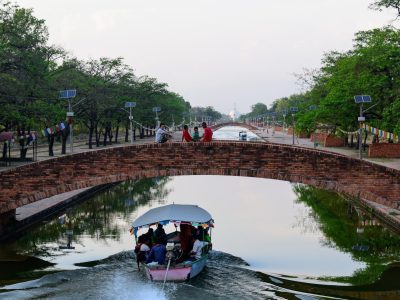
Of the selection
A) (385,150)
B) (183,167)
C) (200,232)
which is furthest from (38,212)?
(385,150)

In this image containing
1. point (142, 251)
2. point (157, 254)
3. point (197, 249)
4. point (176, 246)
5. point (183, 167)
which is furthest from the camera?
point (183, 167)

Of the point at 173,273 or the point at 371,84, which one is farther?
the point at 371,84

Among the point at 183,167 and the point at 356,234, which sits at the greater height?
the point at 183,167

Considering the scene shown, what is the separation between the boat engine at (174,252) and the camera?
2002 centimetres

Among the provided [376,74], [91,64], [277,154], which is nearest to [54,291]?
[277,154]

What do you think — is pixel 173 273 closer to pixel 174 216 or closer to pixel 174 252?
pixel 174 252

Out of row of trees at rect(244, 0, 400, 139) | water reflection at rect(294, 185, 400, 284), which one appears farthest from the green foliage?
water reflection at rect(294, 185, 400, 284)

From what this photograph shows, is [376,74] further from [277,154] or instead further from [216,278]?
[216,278]

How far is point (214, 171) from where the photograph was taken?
22750 mm

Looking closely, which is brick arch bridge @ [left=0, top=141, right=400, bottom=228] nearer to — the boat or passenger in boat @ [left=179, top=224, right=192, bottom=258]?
the boat

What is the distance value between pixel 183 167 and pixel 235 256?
14.2 feet

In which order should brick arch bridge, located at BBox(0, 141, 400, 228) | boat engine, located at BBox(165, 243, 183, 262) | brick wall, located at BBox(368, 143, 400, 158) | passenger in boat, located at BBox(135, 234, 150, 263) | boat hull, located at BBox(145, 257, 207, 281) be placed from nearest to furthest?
boat hull, located at BBox(145, 257, 207, 281)
boat engine, located at BBox(165, 243, 183, 262)
passenger in boat, located at BBox(135, 234, 150, 263)
brick arch bridge, located at BBox(0, 141, 400, 228)
brick wall, located at BBox(368, 143, 400, 158)

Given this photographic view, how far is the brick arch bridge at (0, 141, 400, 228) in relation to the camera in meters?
21.9

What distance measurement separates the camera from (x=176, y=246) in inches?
851
